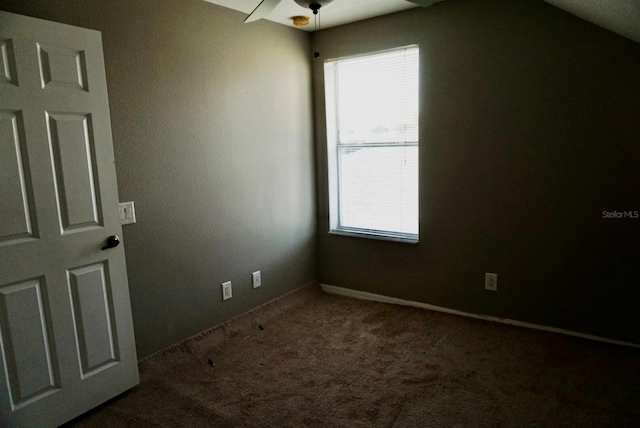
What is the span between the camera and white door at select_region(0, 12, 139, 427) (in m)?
1.90

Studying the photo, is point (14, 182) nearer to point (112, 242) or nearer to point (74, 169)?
point (74, 169)

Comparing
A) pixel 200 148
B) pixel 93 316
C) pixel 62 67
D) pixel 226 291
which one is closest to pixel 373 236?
pixel 226 291

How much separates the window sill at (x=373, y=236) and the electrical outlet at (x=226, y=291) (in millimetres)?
1133

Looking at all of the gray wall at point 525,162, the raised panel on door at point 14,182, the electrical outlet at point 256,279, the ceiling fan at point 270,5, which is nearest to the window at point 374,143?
the gray wall at point 525,162

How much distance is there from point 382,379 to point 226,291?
51.5 inches

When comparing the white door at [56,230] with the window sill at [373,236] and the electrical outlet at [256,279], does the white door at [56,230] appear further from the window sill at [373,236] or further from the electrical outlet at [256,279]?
the window sill at [373,236]

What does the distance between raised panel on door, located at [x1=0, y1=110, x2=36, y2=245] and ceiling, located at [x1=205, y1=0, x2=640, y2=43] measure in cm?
152

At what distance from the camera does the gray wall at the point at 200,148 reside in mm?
2475

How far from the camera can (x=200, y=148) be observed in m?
2.89

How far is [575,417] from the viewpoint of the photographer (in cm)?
207

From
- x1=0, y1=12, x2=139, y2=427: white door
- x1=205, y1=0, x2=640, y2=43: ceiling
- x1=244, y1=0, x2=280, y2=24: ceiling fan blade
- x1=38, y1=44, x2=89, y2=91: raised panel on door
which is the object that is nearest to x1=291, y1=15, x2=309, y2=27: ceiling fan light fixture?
x1=205, y1=0, x2=640, y2=43: ceiling

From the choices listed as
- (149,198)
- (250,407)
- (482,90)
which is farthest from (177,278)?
(482,90)

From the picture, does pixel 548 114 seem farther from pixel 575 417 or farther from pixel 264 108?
pixel 264 108

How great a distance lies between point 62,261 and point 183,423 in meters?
1.00
